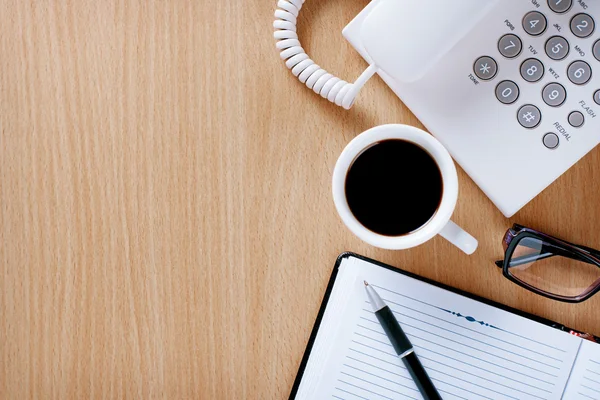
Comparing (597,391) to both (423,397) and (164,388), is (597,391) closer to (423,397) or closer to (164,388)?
(423,397)

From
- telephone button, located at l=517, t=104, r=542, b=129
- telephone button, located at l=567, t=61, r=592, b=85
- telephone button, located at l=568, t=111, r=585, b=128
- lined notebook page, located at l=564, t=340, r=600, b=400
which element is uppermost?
telephone button, located at l=567, t=61, r=592, b=85

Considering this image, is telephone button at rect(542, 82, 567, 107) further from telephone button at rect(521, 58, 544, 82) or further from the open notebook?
the open notebook

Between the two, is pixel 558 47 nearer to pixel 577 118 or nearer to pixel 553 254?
pixel 577 118

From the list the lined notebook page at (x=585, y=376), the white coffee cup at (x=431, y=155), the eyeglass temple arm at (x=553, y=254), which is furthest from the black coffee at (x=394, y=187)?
the lined notebook page at (x=585, y=376)

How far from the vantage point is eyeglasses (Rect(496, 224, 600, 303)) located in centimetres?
55

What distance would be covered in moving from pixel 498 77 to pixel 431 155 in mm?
98

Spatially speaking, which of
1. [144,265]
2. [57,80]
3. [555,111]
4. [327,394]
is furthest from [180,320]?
[555,111]

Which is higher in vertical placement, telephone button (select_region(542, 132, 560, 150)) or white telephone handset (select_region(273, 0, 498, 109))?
white telephone handset (select_region(273, 0, 498, 109))

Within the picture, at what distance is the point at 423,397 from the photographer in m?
0.57

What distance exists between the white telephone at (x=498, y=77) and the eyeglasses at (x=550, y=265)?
0.14 feet

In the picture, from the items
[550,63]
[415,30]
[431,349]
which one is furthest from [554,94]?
[431,349]

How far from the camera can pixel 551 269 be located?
578 millimetres

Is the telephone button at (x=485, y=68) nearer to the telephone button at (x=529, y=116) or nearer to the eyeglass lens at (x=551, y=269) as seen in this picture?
the telephone button at (x=529, y=116)

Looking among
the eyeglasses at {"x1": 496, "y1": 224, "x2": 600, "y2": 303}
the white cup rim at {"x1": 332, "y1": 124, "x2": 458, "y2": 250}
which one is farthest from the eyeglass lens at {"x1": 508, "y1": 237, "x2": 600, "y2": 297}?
the white cup rim at {"x1": 332, "y1": 124, "x2": 458, "y2": 250}
